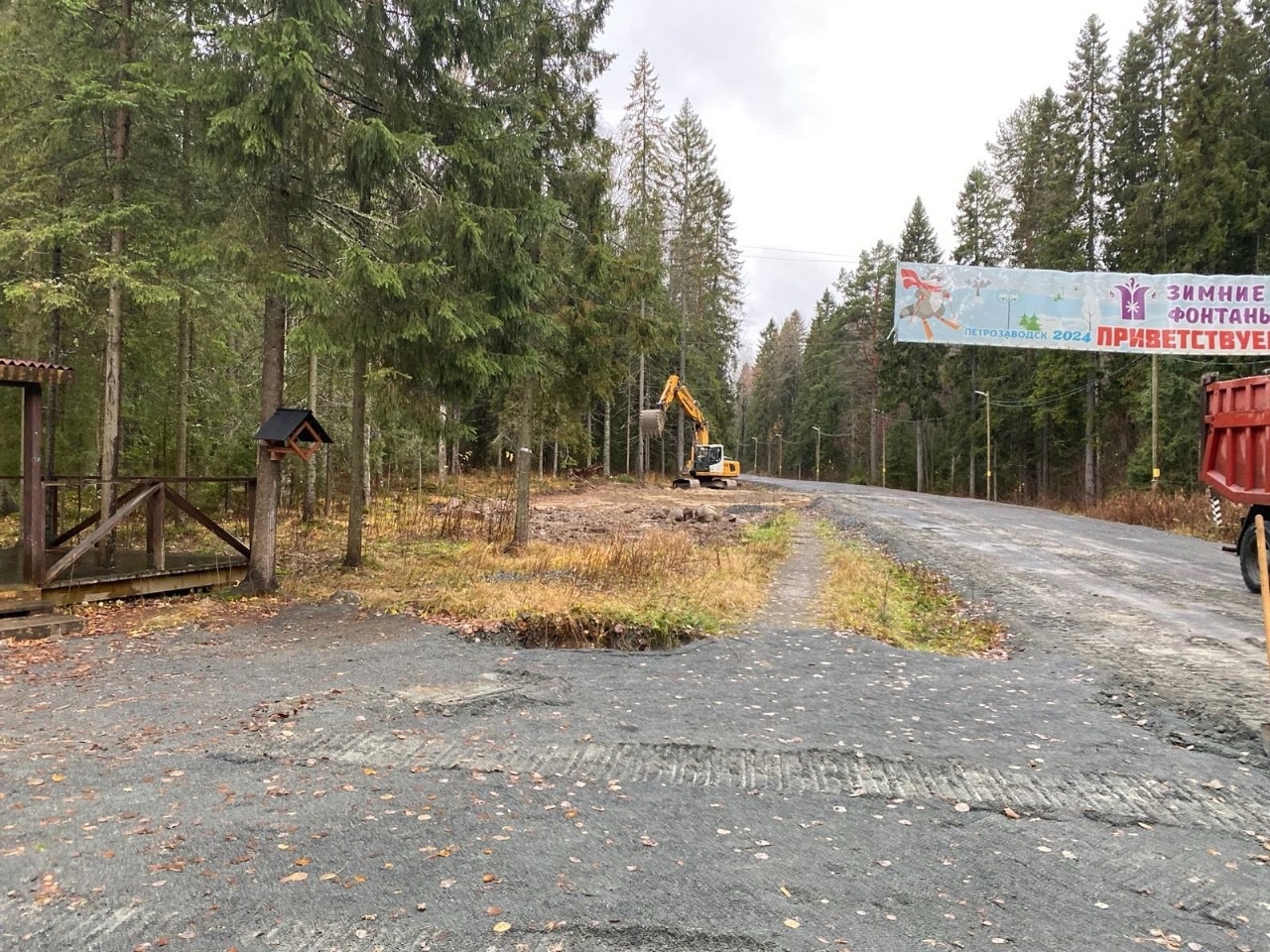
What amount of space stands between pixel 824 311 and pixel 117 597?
240 ft

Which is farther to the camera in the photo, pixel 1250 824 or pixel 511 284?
pixel 511 284

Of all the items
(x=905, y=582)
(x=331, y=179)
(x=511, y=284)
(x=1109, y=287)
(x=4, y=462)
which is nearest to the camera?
(x=331, y=179)

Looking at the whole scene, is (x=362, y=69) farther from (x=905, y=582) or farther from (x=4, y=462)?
(x=4, y=462)

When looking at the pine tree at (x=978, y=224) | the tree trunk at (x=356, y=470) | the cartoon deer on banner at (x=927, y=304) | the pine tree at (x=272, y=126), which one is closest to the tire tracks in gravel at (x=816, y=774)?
the pine tree at (x=272, y=126)

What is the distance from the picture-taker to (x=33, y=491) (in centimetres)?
829

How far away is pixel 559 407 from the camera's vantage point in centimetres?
1622

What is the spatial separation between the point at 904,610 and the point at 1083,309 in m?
14.8

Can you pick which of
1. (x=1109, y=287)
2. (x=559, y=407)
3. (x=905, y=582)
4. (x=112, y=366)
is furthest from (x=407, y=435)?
(x=1109, y=287)

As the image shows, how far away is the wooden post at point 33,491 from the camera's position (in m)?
8.26

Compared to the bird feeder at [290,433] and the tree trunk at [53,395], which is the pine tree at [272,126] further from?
the tree trunk at [53,395]

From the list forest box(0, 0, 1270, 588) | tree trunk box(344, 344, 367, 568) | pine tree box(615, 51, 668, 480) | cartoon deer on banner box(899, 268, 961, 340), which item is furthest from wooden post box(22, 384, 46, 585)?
pine tree box(615, 51, 668, 480)

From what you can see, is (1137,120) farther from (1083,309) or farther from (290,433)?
(290,433)

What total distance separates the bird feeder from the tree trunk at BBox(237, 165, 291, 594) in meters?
0.15

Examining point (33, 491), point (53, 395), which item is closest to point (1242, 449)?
point (33, 491)
